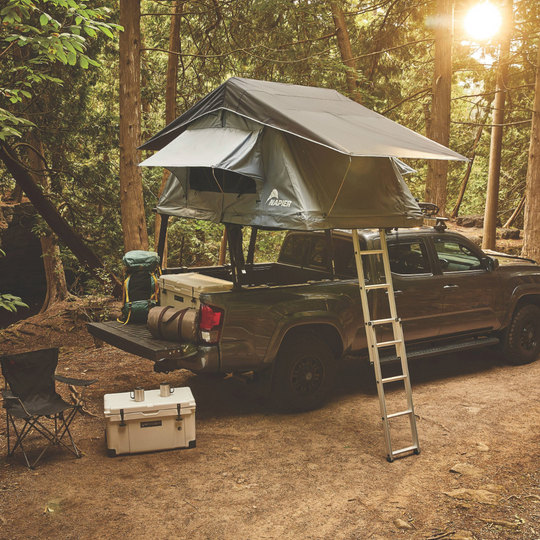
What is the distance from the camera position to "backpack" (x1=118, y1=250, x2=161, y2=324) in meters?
6.36

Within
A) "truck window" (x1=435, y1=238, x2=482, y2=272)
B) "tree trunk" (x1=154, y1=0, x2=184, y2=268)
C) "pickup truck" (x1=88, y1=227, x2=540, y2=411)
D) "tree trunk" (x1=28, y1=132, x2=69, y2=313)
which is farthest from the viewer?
"tree trunk" (x1=28, y1=132, x2=69, y2=313)

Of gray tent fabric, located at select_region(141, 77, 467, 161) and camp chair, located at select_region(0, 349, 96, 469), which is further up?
gray tent fabric, located at select_region(141, 77, 467, 161)

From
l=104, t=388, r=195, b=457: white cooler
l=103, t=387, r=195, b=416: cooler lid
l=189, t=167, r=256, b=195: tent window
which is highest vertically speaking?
l=189, t=167, r=256, b=195: tent window

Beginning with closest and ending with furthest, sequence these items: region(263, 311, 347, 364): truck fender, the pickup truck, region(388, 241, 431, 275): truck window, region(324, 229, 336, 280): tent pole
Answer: the pickup truck
region(263, 311, 347, 364): truck fender
region(324, 229, 336, 280): tent pole
region(388, 241, 431, 275): truck window

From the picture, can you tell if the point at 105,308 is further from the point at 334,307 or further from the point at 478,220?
the point at 478,220

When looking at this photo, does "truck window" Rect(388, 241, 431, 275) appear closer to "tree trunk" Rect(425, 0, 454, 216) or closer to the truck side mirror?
the truck side mirror

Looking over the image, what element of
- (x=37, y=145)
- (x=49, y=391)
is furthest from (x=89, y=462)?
(x=37, y=145)

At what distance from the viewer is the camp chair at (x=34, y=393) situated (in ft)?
15.8

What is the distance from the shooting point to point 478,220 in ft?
69.4

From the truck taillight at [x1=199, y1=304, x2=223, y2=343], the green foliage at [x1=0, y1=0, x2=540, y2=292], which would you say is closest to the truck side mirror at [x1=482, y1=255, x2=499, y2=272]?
the truck taillight at [x1=199, y1=304, x2=223, y2=343]

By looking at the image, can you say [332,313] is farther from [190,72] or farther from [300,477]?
[190,72]

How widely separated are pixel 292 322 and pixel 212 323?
2.90 feet

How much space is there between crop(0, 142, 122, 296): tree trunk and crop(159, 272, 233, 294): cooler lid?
18.1ft

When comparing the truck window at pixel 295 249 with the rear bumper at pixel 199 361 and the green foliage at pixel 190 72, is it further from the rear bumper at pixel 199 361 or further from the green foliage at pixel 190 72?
the green foliage at pixel 190 72
